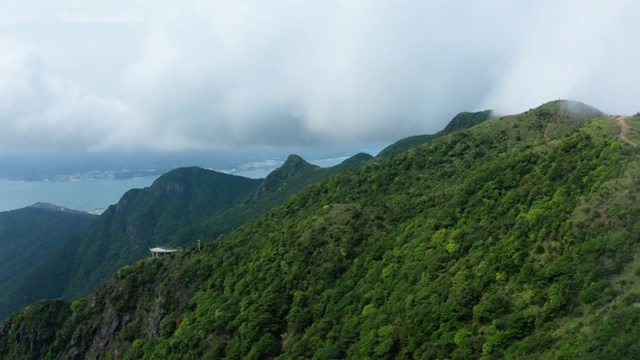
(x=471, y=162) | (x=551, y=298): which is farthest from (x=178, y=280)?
(x=551, y=298)

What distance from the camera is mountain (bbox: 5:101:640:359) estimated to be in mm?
39812

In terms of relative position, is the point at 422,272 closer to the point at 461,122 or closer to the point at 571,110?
the point at 571,110

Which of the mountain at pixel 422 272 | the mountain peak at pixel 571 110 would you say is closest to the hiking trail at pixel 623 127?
the mountain at pixel 422 272

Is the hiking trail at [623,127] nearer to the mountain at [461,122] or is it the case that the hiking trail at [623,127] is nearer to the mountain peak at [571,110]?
the mountain peak at [571,110]

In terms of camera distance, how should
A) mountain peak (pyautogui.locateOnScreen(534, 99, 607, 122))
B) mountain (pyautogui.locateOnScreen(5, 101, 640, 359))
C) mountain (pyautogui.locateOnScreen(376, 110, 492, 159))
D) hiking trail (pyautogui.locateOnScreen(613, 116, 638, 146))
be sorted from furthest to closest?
1. mountain (pyautogui.locateOnScreen(376, 110, 492, 159))
2. mountain peak (pyautogui.locateOnScreen(534, 99, 607, 122))
3. hiking trail (pyautogui.locateOnScreen(613, 116, 638, 146))
4. mountain (pyautogui.locateOnScreen(5, 101, 640, 359))

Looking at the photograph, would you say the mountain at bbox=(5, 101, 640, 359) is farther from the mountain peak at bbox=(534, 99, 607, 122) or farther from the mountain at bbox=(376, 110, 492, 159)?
the mountain at bbox=(376, 110, 492, 159)

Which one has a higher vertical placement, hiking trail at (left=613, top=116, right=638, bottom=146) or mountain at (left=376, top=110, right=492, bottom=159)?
mountain at (left=376, top=110, right=492, bottom=159)

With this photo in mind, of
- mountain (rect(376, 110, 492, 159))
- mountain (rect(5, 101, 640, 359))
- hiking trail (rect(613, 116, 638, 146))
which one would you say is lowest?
mountain (rect(5, 101, 640, 359))

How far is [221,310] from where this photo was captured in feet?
237

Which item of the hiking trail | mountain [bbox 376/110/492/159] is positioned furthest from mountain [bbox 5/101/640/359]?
mountain [bbox 376/110/492/159]

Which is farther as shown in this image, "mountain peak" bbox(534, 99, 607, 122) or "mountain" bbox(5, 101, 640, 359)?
"mountain peak" bbox(534, 99, 607, 122)

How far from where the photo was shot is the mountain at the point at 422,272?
131ft

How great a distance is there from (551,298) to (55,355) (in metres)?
85.1

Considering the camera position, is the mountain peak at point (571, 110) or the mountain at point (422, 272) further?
the mountain peak at point (571, 110)
